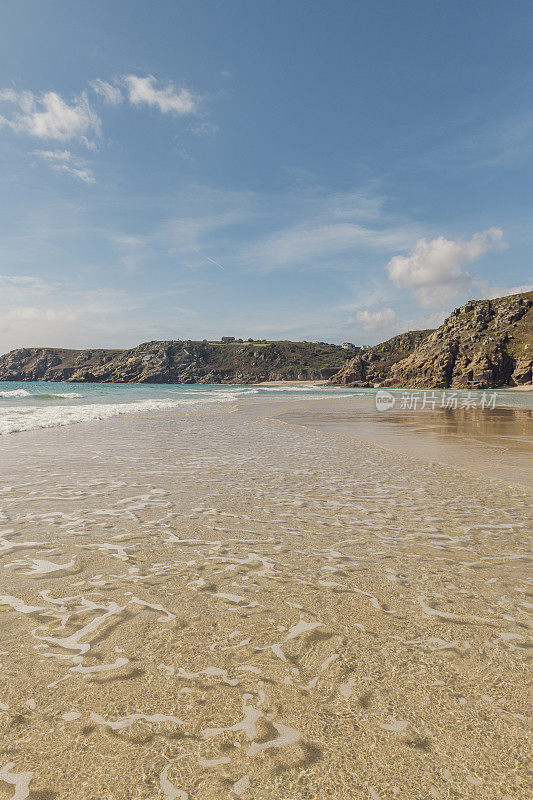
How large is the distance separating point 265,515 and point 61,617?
4.10 meters

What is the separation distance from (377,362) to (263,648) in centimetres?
17086

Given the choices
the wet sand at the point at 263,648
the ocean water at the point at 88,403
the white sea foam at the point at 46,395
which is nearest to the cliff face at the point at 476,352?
the ocean water at the point at 88,403

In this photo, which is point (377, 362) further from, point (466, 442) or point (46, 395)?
point (466, 442)

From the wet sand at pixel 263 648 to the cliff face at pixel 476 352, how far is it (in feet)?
412

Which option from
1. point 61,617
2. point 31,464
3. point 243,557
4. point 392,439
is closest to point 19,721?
point 61,617

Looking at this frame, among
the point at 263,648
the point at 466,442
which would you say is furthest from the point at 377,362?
the point at 263,648

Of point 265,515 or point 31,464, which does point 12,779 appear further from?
point 31,464

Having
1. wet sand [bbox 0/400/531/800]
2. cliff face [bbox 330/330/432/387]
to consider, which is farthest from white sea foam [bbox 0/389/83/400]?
cliff face [bbox 330/330/432/387]

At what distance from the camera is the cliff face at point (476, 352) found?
117812 millimetres

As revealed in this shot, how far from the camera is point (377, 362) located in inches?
6594

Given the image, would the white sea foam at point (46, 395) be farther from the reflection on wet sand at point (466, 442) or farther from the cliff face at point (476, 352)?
the cliff face at point (476, 352)

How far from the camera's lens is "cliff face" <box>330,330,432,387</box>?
160 meters

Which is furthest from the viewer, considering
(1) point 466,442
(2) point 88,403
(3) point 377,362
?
(3) point 377,362

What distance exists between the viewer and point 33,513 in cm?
786
